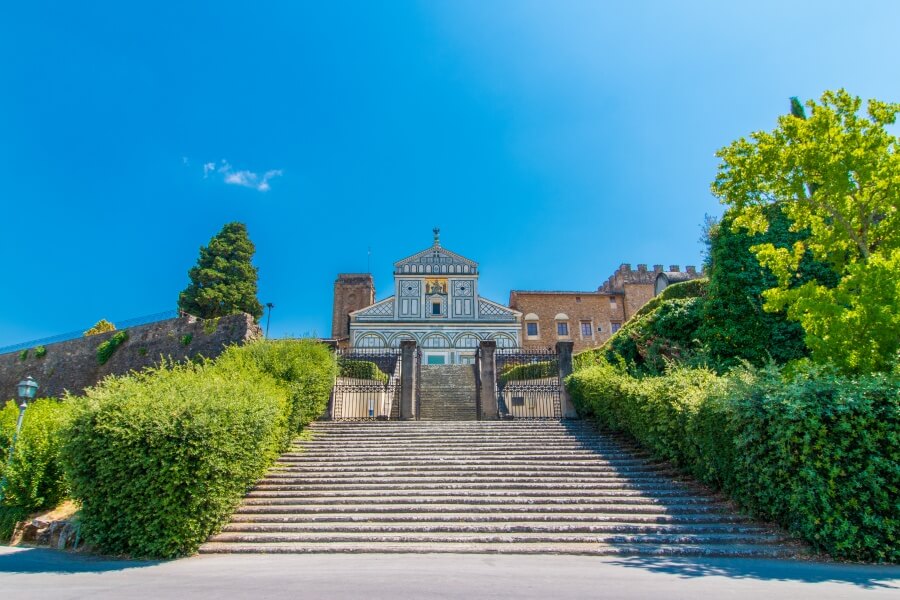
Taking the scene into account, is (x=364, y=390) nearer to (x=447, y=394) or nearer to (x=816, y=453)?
(x=447, y=394)

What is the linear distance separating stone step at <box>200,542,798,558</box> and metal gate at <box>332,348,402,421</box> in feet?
24.9

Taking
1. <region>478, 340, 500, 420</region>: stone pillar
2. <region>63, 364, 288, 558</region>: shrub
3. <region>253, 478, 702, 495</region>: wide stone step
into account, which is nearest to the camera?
<region>63, 364, 288, 558</region>: shrub

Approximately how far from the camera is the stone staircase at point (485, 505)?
6891 mm

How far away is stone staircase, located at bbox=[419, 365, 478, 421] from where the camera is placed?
16.5 meters

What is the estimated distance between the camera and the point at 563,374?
15.6 metres

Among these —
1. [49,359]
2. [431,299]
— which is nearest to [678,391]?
[49,359]

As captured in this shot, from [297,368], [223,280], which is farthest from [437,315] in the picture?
[297,368]

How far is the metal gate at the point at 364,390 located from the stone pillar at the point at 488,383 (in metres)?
2.90

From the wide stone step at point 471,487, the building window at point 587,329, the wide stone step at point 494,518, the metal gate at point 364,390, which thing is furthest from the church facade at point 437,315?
the wide stone step at point 494,518

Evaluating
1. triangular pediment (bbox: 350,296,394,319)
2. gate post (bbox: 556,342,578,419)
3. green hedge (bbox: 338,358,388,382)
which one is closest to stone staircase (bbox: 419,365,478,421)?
green hedge (bbox: 338,358,388,382)

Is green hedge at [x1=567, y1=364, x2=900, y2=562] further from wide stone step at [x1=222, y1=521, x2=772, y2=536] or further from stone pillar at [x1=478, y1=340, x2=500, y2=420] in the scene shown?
stone pillar at [x1=478, y1=340, x2=500, y2=420]

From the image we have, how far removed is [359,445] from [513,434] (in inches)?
139

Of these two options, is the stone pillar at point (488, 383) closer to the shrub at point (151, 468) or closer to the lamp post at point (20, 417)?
the shrub at point (151, 468)

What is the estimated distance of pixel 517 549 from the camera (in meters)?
6.70
